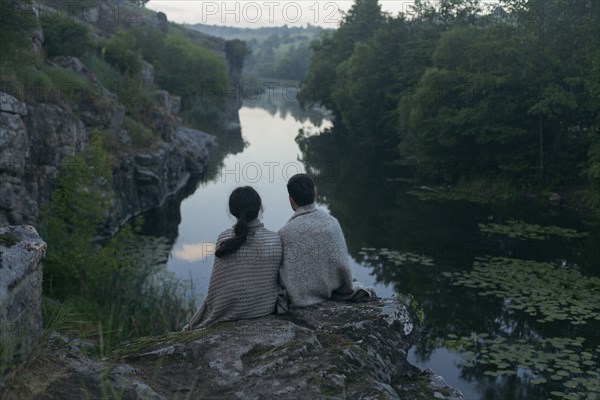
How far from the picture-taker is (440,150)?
106 ft

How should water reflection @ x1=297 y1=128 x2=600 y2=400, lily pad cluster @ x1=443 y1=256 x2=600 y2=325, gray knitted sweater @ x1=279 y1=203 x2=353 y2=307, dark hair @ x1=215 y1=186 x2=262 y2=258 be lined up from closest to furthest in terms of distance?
dark hair @ x1=215 y1=186 x2=262 y2=258 < gray knitted sweater @ x1=279 y1=203 x2=353 y2=307 < water reflection @ x1=297 y1=128 x2=600 y2=400 < lily pad cluster @ x1=443 y1=256 x2=600 y2=325

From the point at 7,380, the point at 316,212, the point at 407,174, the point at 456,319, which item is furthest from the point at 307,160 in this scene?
the point at 7,380

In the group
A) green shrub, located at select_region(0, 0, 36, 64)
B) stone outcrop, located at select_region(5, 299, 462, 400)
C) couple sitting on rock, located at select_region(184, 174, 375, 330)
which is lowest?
stone outcrop, located at select_region(5, 299, 462, 400)

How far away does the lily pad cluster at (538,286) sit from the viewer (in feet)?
43.5

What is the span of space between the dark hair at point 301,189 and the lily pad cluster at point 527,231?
1586 centimetres

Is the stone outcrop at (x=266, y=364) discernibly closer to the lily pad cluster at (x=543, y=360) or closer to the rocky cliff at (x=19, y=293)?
the rocky cliff at (x=19, y=293)

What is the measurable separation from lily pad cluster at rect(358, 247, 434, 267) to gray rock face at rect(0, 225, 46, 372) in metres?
13.7

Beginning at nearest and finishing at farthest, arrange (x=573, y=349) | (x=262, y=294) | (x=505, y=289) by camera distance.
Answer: (x=262, y=294) < (x=573, y=349) < (x=505, y=289)

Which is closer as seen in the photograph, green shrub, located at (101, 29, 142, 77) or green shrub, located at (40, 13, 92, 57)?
green shrub, located at (40, 13, 92, 57)


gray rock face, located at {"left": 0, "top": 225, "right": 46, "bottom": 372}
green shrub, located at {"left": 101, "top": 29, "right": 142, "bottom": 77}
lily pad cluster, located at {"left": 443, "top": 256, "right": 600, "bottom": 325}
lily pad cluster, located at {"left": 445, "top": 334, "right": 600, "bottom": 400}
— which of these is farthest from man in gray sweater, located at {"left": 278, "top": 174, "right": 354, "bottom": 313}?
green shrub, located at {"left": 101, "top": 29, "right": 142, "bottom": 77}

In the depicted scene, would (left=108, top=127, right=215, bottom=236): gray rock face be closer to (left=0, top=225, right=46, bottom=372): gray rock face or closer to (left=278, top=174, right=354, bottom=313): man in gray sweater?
(left=278, top=174, right=354, bottom=313): man in gray sweater

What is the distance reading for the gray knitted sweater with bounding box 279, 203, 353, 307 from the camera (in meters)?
5.46

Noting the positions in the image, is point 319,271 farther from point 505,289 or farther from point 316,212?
point 505,289

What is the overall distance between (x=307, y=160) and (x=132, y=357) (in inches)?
1418
